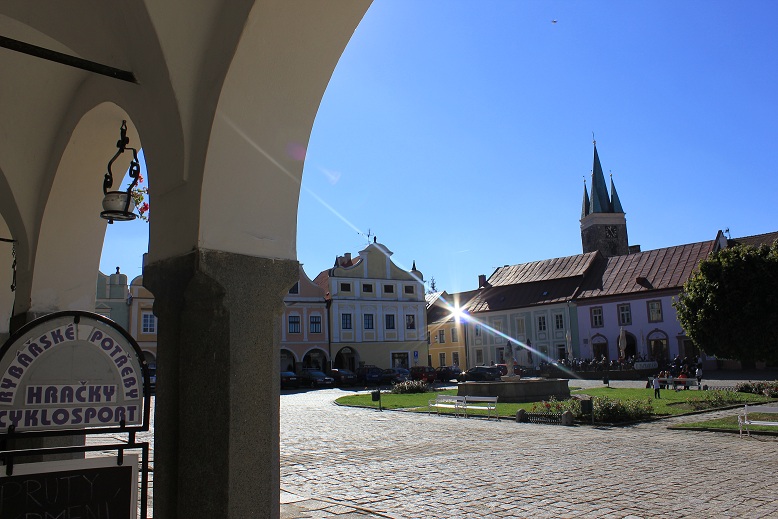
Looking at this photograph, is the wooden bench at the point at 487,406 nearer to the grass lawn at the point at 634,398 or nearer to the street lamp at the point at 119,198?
the grass lawn at the point at 634,398

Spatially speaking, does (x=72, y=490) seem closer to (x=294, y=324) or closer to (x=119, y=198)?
(x=119, y=198)

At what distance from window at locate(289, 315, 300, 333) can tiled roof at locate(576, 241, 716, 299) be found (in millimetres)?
23843

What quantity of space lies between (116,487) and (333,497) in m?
4.89

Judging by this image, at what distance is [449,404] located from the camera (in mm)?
21688

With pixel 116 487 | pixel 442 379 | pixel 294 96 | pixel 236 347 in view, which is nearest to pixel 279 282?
pixel 236 347

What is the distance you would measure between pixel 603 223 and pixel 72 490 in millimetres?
81409

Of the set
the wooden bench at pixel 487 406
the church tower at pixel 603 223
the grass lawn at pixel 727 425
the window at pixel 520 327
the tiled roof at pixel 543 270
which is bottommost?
the grass lawn at pixel 727 425

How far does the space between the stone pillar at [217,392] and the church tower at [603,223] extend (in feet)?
258

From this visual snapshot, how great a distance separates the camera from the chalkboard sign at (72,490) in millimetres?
2758

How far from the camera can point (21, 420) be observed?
2883 mm

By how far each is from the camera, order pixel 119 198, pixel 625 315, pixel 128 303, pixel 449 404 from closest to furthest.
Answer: pixel 119 198 < pixel 449 404 < pixel 128 303 < pixel 625 315

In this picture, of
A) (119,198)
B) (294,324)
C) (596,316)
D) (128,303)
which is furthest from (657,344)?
(119,198)

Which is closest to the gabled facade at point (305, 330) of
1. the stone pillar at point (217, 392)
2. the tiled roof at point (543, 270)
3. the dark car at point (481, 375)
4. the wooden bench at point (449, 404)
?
the dark car at point (481, 375)

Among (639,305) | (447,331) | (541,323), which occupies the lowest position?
(447,331)
